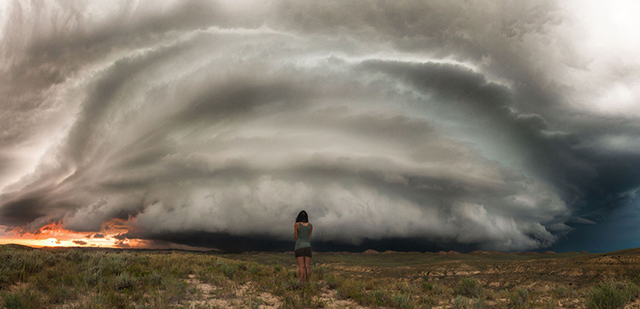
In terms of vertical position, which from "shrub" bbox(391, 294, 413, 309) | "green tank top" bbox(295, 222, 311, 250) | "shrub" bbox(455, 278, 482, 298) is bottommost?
"shrub" bbox(455, 278, 482, 298)

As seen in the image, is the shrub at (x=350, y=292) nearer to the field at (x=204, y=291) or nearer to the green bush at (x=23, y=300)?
the field at (x=204, y=291)

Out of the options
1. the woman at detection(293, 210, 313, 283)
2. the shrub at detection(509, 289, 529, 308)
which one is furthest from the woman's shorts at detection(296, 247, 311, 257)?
the shrub at detection(509, 289, 529, 308)

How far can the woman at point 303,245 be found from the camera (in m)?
10.8

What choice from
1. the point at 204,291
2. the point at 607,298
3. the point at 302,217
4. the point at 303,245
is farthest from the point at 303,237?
the point at 607,298

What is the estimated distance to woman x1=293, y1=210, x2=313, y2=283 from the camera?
10844 mm

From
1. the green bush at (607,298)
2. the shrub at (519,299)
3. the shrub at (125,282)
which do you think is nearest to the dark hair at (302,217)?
the shrub at (125,282)

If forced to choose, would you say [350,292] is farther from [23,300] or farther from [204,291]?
[23,300]

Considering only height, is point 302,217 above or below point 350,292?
above

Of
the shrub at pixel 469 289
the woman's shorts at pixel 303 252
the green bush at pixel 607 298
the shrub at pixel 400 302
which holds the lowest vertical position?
the shrub at pixel 469 289

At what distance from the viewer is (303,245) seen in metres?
10.9

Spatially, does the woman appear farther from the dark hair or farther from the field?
the field

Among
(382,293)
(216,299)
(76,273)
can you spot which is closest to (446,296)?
(382,293)

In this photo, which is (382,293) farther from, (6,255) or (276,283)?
(6,255)

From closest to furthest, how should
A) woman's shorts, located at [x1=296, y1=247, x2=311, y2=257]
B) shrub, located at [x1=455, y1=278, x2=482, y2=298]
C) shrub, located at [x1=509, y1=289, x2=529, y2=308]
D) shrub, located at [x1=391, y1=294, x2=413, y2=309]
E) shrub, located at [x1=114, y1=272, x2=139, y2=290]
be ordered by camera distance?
shrub, located at [x1=391, y1=294, x2=413, y2=309] → shrub, located at [x1=114, y1=272, x2=139, y2=290] → shrub, located at [x1=509, y1=289, x2=529, y2=308] → woman's shorts, located at [x1=296, y1=247, x2=311, y2=257] → shrub, located at [x1=455, y1=278, x2=482, y2=298]
